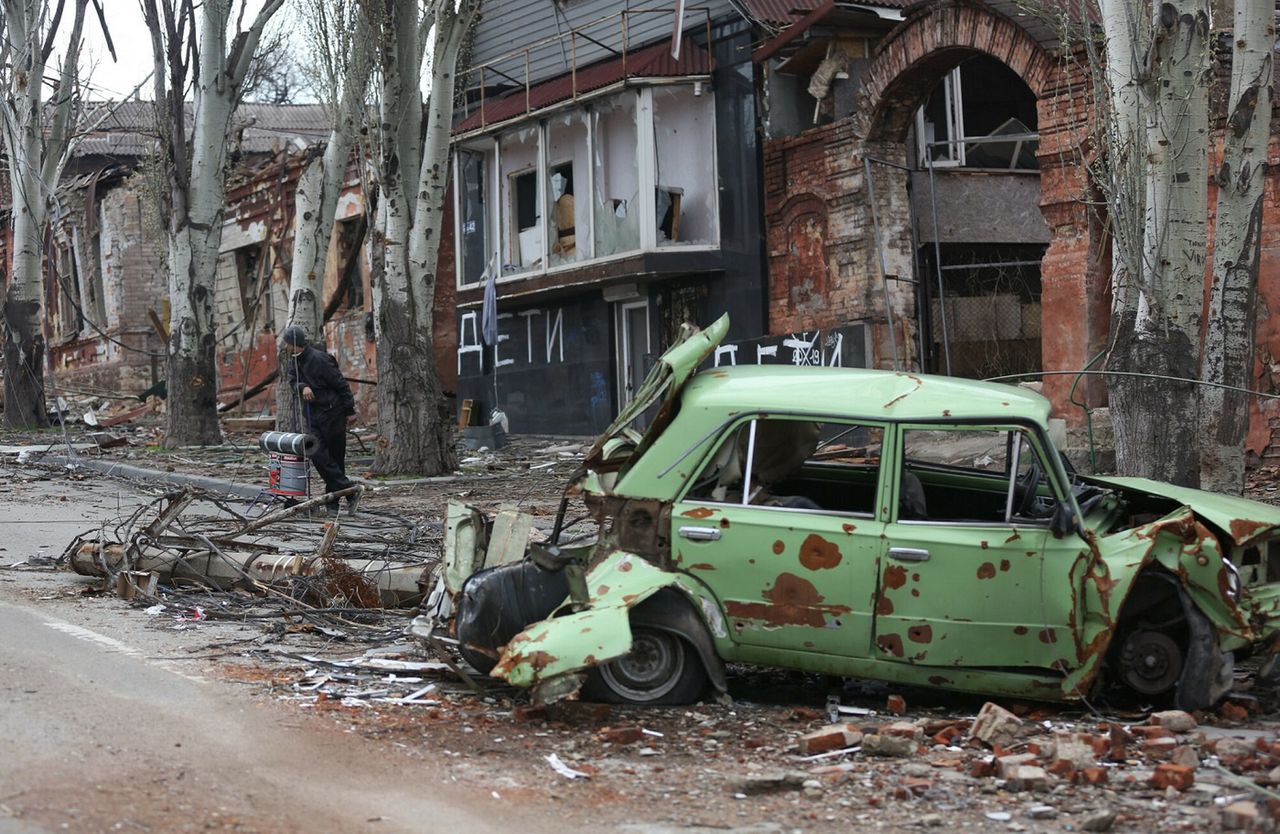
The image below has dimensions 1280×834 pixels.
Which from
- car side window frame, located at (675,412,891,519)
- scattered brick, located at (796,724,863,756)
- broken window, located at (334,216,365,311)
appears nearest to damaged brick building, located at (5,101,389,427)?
broken window, located at (334,216,365,311)

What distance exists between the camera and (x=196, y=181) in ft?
70.1

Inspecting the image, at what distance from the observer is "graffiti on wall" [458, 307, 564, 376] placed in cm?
2566

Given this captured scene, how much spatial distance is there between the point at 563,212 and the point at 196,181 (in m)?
6.53

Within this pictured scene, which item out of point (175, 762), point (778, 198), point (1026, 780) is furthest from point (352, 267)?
point (1026, 780)

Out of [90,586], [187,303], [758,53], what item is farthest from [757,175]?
[90,586]

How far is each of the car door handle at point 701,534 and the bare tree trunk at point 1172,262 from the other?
4121 mm

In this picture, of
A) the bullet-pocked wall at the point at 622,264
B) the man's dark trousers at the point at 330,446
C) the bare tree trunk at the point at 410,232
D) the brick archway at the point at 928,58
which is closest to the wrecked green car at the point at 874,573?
the man's dark trousers at the point at 330,446

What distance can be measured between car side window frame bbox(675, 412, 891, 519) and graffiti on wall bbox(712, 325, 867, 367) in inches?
447

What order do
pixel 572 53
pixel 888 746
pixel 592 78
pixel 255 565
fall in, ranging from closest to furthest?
pixel 888 746
pixel 255 565
pixel 592 78
pixel 572 53

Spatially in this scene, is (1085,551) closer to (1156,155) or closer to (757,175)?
(1156,155)

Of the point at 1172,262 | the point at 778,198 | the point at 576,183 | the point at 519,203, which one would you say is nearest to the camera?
the point at 1172,262

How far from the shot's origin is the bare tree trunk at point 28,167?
26016 mm

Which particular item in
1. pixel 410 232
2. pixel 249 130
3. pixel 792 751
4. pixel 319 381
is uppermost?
pixel 249 130

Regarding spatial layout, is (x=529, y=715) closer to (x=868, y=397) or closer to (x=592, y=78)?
(x=868, y=397)
